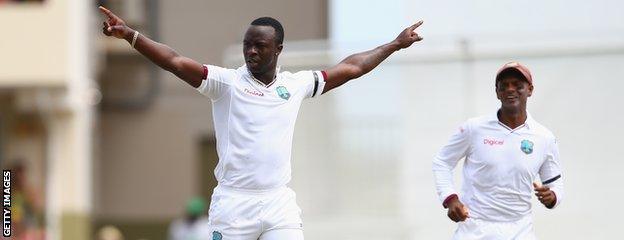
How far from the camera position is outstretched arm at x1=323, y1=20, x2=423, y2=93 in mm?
8406

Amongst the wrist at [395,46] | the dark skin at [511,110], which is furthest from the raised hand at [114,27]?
the dark skin at [511,110]

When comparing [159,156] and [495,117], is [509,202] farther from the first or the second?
[159,156]

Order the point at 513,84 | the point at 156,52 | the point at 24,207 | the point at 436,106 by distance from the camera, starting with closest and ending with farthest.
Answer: the point at 156,52, the point at 513,84, the point at 436,106, the point at 24,207

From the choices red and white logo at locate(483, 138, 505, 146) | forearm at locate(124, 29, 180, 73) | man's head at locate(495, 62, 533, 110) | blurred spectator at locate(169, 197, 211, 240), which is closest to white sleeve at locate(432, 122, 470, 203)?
red and white logo at locate(483, 138, 505, 146)

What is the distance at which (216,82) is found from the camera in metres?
7.93

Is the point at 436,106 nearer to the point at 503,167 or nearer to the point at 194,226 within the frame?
the point at 503,167

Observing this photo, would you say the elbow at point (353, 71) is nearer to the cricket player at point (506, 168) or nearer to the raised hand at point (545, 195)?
the cricket player at point (506, 168)

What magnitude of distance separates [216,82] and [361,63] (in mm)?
973

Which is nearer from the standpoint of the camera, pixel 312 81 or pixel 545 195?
pixel 312 81

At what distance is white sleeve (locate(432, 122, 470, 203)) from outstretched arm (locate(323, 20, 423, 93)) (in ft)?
2.55

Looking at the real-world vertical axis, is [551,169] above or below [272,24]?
below

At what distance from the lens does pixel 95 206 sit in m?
26.5

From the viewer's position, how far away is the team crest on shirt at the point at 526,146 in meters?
8.73

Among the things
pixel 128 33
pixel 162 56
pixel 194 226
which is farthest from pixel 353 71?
pixel 194 226
